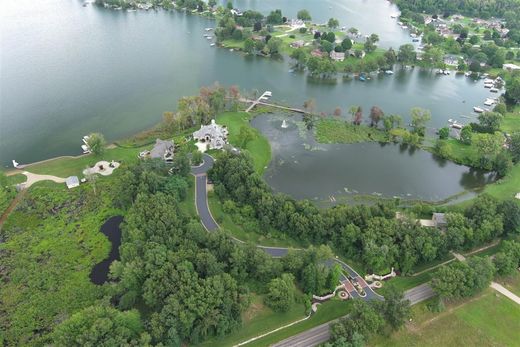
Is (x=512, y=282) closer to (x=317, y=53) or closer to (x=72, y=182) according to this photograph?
(x=72, y=182)

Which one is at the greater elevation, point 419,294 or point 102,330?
point 102,330

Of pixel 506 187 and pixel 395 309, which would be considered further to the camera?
pixel 506 187

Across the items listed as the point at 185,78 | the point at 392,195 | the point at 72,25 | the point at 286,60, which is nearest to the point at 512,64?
the point at 286,60

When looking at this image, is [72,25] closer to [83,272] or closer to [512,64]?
[83,272]

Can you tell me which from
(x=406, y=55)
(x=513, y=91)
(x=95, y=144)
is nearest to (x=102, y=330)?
(x=95, y=144)

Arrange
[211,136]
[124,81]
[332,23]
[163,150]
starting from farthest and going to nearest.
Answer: [332,23], [124,81], [211,136], [163,150]

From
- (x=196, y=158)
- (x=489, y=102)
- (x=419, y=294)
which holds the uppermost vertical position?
(x=489, y=102)

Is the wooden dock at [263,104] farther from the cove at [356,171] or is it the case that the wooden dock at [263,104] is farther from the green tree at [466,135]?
the green tree at [466,135]
